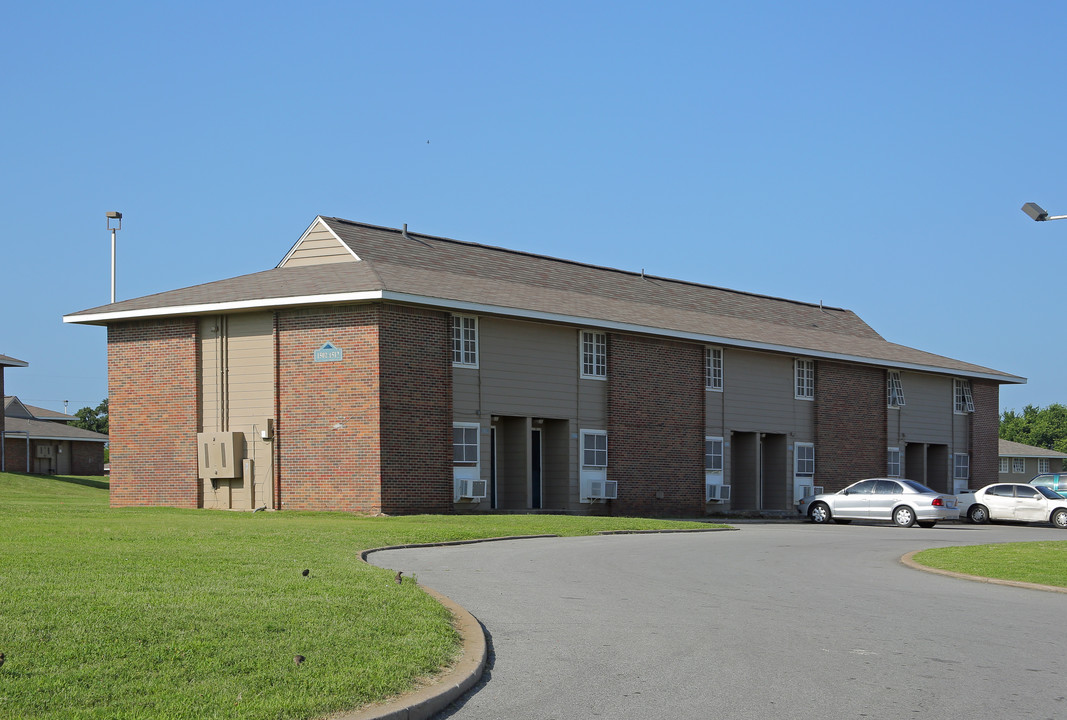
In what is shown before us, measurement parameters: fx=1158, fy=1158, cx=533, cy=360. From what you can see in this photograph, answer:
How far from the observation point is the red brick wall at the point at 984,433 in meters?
48.3

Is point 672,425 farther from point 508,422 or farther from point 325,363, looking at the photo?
point 325,363

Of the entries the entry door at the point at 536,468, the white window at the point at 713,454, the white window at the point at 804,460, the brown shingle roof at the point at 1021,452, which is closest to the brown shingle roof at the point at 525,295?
the white window at the point at 713,454

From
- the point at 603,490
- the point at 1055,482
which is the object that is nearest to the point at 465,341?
the point at 603,490

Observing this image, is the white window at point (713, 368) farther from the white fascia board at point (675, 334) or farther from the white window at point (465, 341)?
the white window at point (465, 341)

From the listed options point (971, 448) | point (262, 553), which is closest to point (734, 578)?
point (262, 553)

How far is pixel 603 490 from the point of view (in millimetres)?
32594

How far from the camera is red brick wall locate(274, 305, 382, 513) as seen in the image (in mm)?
27203

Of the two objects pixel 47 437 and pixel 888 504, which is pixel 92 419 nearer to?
pixel 47 437

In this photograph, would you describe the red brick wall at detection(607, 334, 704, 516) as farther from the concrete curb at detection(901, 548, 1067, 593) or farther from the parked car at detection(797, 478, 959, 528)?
the concrete curb at detection(901, 548, 1067, 593)

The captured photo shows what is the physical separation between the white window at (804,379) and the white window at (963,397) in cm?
987

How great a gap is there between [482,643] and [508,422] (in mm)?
22579

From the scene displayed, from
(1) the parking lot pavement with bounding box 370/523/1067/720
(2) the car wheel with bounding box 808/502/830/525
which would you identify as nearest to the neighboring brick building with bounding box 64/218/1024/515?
(2) the car wheel with bounding box 808/502/830/525

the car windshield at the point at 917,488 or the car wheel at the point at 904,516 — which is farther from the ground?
the car windshield at the point at 917,488

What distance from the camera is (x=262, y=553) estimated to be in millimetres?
14805
